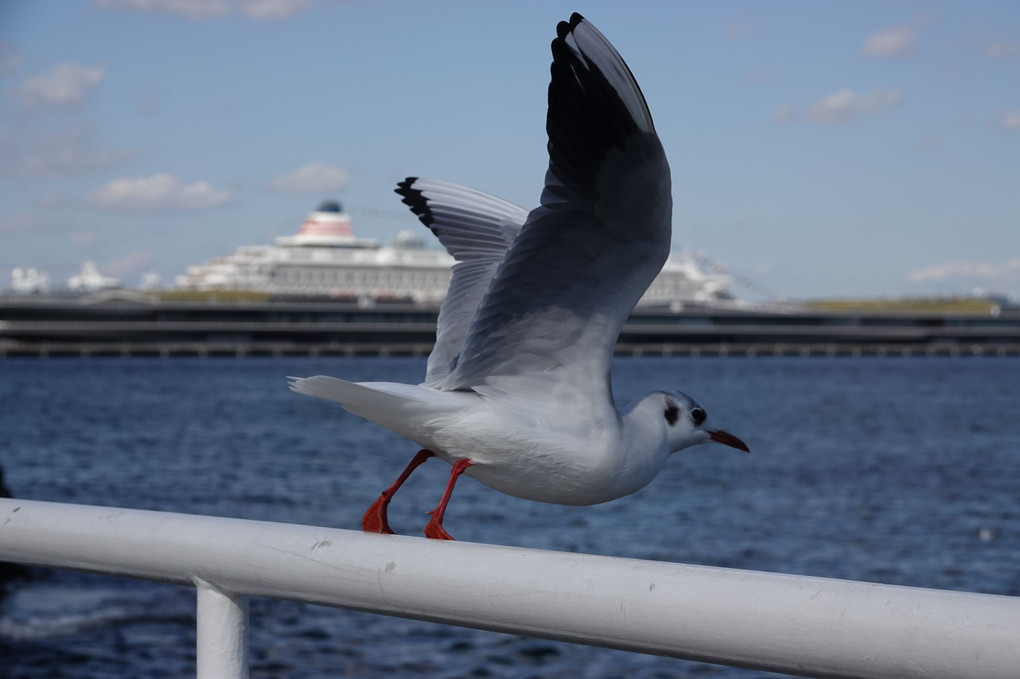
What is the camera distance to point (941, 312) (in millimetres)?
79062

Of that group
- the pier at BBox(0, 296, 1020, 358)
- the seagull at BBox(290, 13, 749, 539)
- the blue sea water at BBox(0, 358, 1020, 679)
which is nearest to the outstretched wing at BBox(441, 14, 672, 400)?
the seagull at BBox(290, 13, 749, 539)

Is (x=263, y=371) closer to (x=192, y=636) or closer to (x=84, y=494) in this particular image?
(x=84, y=494)

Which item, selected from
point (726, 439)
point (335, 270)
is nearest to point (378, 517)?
point (726, 439)

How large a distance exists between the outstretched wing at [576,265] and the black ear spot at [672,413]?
0.35ft

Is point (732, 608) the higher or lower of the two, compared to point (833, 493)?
higher

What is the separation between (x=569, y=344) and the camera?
1.69 metres

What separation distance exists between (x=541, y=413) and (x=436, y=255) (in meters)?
78.7

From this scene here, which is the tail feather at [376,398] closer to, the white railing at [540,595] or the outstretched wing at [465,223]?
the white railing at [540,595]

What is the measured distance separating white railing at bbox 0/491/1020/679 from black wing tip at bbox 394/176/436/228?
3.47 feet

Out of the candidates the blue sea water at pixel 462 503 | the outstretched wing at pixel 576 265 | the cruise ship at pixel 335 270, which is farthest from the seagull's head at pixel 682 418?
the cruise ship at pixel 335 270

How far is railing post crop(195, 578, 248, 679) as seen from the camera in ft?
4.38

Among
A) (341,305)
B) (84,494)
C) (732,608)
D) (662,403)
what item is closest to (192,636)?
(662,403)

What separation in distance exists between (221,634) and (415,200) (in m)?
1.19

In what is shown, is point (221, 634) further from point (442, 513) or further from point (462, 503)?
point (462, 503)
